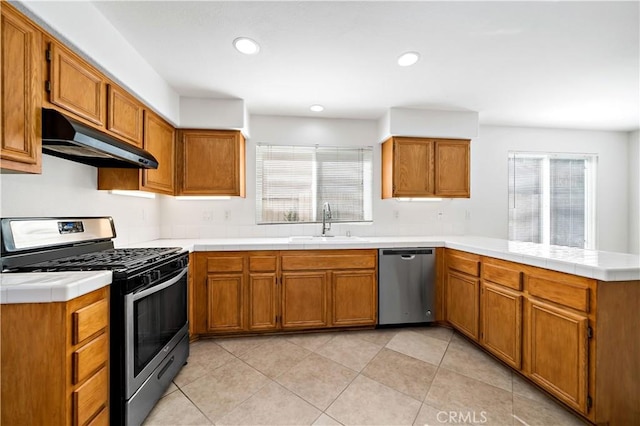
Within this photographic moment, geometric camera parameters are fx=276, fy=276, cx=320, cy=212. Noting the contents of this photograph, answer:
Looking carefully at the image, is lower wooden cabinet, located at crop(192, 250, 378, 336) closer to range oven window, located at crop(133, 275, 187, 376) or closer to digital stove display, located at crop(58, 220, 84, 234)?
range oven window, located at crop(133, 275, 187, 376)

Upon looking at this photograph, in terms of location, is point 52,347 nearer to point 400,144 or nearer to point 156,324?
point 156,324

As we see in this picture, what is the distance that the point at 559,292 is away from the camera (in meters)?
1.69

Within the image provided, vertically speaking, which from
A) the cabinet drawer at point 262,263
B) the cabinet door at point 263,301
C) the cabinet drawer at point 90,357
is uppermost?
the cabinet drawer at point 262,263

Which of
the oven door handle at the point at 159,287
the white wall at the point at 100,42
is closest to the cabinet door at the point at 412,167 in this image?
the oven door handle at the point at 159,287

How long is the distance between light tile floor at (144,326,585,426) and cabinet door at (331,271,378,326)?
0.23 m

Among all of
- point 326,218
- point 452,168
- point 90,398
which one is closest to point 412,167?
point 452,168

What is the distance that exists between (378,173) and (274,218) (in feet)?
4.69

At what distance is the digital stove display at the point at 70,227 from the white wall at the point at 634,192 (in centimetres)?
636

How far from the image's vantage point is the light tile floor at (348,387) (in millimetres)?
1642

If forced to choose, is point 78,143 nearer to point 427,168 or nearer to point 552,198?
point 427,168

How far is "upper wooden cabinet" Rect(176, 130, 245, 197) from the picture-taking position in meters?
2.89

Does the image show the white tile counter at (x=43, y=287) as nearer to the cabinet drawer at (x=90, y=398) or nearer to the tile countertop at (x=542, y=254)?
the cabinet drawer at (x=90, y=398)

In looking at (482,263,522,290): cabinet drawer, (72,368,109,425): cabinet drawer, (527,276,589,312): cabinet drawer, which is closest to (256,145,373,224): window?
(482,263,522,290): cabinet drawer

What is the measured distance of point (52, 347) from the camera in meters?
1.11
